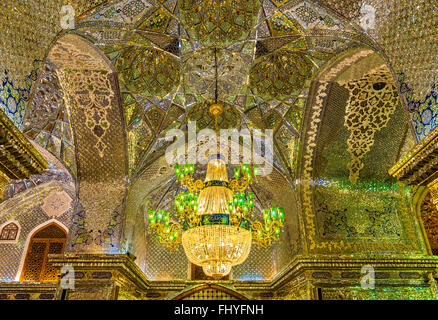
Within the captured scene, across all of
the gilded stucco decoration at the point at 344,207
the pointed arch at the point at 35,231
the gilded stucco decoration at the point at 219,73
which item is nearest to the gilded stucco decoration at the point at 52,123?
the gilded stucco decoration at the point at 219,73

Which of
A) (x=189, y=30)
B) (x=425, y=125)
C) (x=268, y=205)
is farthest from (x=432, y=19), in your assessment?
(x=268, y=205)

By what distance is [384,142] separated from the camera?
718 cm

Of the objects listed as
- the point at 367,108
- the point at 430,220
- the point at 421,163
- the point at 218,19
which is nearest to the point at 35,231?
the point at 218,19

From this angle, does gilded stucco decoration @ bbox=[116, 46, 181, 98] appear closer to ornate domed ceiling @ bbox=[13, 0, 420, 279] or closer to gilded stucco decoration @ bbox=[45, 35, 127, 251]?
ornate domed ceiling @ bbox=[13, 0, 420, 279]

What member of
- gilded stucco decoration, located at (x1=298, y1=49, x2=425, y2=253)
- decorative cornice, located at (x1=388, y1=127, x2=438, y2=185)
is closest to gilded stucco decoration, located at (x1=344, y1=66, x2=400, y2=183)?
gilded stucco decoration, located at (x1=298, y1=49, x2=425, y2=253)

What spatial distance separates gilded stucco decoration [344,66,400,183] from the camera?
250 inches

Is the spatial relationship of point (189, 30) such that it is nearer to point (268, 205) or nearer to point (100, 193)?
point (100, 193)

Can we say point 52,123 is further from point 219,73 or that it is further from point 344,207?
point 344,207

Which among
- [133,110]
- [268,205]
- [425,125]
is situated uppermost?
[133,110]

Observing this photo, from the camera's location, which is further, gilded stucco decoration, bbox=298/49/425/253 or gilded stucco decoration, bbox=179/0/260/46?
gilded stucco decoration, bbox=298/49/425/253

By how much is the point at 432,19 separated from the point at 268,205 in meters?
6.02

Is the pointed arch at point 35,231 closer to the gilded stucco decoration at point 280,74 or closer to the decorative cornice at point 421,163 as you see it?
the gilded stucco decoration at point 280,74
